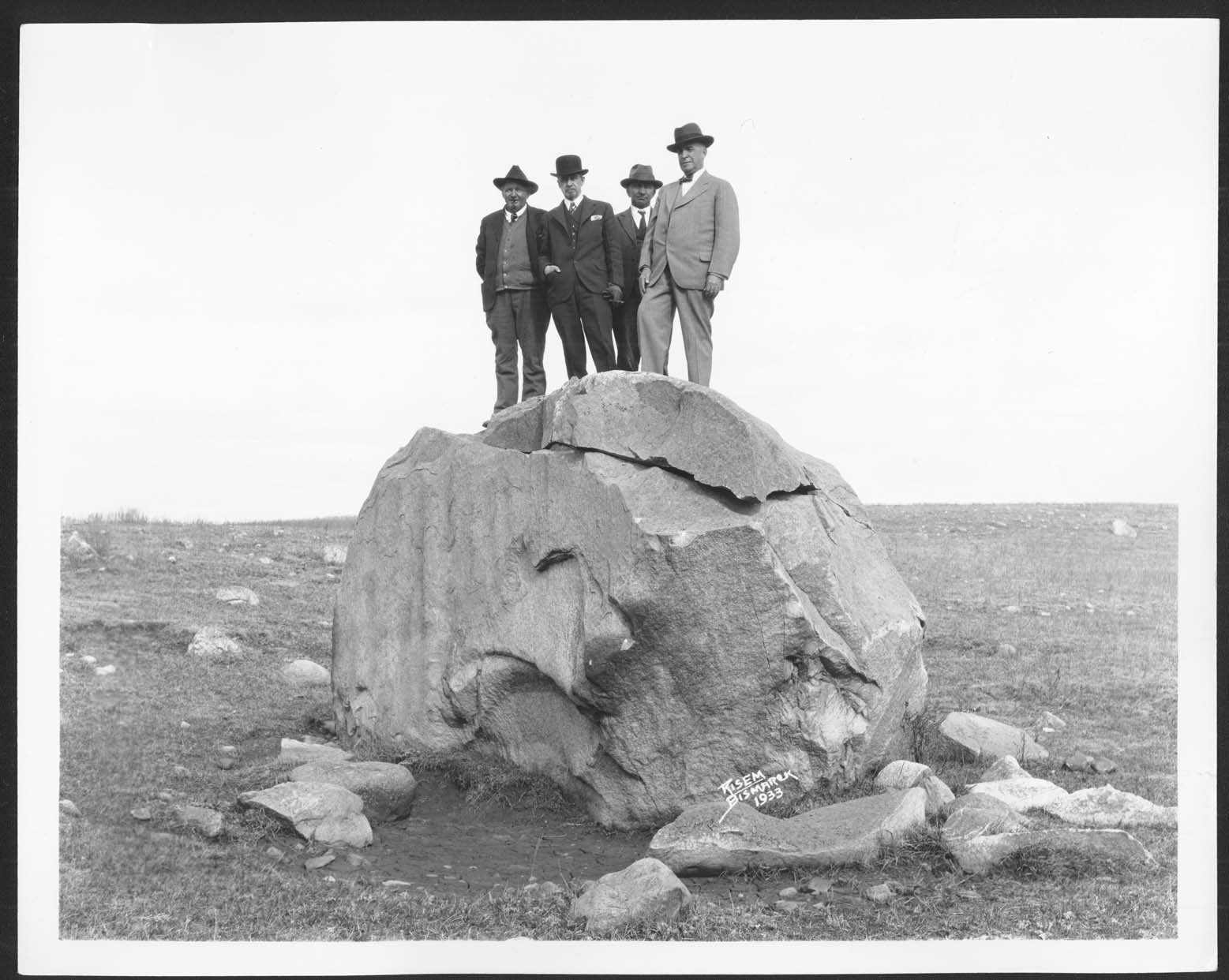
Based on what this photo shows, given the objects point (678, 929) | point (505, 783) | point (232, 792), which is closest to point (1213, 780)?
point (678, 929)

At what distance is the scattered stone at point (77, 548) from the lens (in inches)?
627

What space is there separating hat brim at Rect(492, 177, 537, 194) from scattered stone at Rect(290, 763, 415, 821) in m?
4.74

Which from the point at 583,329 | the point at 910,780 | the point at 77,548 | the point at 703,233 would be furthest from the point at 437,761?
the point at 77,548

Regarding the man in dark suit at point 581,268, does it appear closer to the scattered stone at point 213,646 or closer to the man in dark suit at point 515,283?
the man in dark suit at point 515,283

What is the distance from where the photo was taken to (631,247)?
11.9m

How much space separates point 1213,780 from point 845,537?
9.81 feet

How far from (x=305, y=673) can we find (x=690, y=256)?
5.46 meters

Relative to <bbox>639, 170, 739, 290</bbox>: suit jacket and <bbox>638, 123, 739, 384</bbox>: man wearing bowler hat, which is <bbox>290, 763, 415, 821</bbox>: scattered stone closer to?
<bbox>638, 123, 739, 384</bbox>: man wearing bowler hat

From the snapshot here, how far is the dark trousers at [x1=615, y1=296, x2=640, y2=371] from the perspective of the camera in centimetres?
1203

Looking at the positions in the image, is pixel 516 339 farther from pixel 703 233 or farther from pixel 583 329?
pixel 703 233

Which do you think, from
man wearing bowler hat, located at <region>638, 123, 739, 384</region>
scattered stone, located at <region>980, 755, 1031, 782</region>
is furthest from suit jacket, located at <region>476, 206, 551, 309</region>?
scattered stone, located at <region>980, 755, 1031, 782</region>

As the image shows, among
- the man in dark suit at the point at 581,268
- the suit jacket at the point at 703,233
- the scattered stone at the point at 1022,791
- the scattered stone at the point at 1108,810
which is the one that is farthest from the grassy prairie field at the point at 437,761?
the suit jacket at the point at 703,233

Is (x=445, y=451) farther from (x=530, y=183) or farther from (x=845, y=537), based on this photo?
(x=845, y=537)

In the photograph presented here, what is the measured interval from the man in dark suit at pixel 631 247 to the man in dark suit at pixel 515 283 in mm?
631
